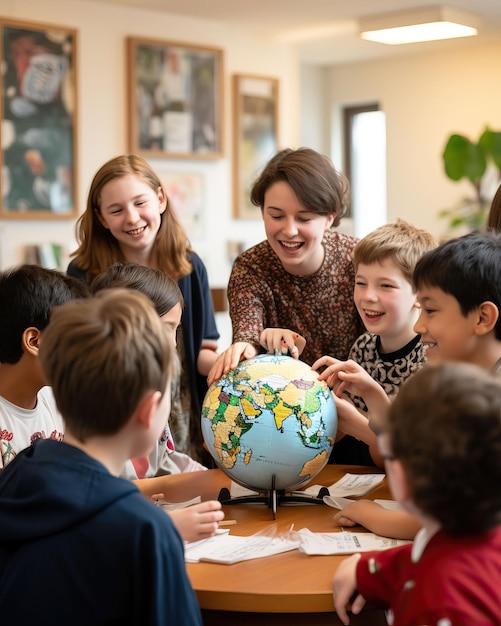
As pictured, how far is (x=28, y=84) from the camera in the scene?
7383 mm

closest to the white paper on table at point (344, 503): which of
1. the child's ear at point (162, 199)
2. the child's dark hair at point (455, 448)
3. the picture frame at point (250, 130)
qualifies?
the child's dark hair at point (455, 448)

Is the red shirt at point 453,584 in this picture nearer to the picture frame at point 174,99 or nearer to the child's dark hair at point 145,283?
the child's dark hair at point 145,283

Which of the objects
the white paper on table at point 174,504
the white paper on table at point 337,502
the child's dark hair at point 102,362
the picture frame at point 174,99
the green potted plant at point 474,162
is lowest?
the white paper on table at point 174,504

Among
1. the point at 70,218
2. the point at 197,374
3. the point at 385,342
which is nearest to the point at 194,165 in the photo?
the point at 70,218

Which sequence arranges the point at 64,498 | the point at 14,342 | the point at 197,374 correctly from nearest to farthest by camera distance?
the point at 64,498, the point at 14,342, the point at 197,374

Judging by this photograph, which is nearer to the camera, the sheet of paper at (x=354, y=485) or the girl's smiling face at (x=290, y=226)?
the sheet of paper at (x=354, y=485)

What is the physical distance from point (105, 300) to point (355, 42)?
8273mm

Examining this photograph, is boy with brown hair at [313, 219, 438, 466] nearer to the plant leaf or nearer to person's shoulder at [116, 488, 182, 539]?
person's shoulder at [116, 488, 182, 539]

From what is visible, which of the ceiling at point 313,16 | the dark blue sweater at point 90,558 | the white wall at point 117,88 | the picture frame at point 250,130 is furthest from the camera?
the picture frame at point 250,130

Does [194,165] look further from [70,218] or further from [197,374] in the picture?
[197,374]

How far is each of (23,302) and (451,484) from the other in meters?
1.57

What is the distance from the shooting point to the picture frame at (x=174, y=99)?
320 inches

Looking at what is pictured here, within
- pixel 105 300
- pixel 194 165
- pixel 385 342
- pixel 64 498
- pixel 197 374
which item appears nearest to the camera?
pixel 64 498

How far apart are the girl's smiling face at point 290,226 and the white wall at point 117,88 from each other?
443cm
